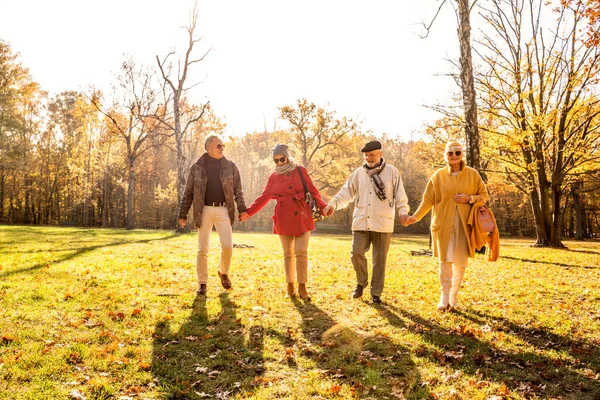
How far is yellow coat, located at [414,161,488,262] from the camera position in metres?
5.73

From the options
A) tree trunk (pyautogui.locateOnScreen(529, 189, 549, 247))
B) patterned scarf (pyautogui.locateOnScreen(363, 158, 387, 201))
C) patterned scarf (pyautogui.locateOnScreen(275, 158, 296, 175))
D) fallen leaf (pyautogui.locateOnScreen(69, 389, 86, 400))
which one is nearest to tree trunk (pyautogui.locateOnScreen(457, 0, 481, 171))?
patterned scarf (pyautogui.locateOnScreen(363, 158, 387, 201))

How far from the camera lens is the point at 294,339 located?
468 cm

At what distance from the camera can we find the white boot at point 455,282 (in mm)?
5762

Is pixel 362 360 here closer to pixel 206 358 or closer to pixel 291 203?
pixel 206 358

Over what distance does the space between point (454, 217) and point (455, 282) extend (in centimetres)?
93

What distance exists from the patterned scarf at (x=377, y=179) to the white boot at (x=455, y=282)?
144 centimetres

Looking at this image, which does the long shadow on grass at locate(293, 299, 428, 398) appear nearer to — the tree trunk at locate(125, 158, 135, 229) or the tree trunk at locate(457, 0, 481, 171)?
the tree trunk at locate(457, 0, 481, 171)

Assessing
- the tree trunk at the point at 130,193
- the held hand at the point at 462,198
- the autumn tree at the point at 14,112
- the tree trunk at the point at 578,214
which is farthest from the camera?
the tree trunk at the point at 578,214

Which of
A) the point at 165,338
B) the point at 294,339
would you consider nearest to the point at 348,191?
the point at 294,339

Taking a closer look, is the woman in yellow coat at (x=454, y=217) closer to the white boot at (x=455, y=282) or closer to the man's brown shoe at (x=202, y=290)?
the white boot at (x=455, y=282)

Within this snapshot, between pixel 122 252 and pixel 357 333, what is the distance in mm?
8884

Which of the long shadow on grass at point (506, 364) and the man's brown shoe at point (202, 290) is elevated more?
the man's brown shoe at point (202, 290)

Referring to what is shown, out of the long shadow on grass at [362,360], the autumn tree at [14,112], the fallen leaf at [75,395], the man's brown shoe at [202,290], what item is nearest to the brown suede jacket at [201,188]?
the man's brown shoe at [202,290]

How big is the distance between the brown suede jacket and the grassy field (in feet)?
4.53
